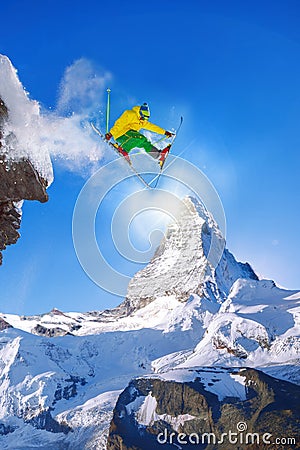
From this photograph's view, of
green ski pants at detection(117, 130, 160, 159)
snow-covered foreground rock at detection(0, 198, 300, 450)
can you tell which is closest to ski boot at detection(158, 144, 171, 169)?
green ski pants at detection(117, 130, 160, 159)

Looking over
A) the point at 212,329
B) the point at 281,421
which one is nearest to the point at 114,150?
the point at 281,421

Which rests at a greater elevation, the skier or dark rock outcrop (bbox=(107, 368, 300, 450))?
dark rock outcrop (bbox=(107, 368, 300, 450))

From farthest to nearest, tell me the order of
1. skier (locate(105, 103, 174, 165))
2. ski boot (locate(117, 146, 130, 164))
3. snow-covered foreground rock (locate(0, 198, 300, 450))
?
snow-covered foreground rock (locate(0, 198, 300, 450)), ski boot (locate(117, 146, 130, 164)), skier (locate(105, 103, 174, 165))

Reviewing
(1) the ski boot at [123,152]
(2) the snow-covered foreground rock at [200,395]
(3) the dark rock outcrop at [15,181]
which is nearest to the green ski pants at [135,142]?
(1) the ski boot at [123,152]

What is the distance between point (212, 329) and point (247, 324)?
18623mm

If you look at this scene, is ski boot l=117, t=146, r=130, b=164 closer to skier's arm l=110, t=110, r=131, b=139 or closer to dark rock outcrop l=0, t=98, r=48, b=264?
skier's arm l=110, t=110, r=131, b=139

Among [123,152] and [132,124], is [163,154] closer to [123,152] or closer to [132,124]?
[123,152]

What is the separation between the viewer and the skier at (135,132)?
19.1 m

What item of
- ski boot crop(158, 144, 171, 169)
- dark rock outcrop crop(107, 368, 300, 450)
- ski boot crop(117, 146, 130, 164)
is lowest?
ski boot crop(117, 146, 130, 164)

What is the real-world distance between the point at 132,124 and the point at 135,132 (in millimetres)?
694

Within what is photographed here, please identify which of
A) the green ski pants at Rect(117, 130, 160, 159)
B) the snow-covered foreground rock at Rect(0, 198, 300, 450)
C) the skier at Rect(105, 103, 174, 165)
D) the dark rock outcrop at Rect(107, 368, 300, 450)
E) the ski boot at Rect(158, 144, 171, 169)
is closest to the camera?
the skier at Rect(105, 103, 174, 165)

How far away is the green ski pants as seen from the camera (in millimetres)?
20386

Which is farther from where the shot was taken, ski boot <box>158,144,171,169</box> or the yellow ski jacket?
ski boot <box>158,144,171,169</box>

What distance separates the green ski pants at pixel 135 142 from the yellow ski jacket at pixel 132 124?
300mm
